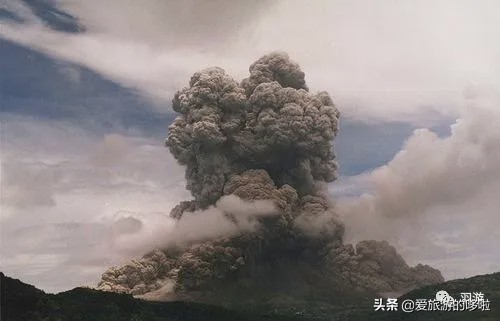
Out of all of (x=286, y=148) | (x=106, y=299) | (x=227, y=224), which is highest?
(x=286, y=148)

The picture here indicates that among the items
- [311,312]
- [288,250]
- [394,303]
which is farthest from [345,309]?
[394,303]

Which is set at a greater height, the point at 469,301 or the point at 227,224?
the point at 227,224

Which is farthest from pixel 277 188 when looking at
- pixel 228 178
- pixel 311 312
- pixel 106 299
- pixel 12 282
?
pixel 12 282

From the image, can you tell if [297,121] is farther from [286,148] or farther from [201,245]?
[201,245]

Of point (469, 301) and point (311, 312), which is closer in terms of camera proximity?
point (469, 301)

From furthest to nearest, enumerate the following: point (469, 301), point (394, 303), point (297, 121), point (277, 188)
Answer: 1. point (277, 188)
2. point (297, 121)
3. point (469, 301)
4. point (394, 303)

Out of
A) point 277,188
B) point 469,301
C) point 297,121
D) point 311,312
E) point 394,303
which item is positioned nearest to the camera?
point 394,303

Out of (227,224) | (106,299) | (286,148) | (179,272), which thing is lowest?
(106,299)

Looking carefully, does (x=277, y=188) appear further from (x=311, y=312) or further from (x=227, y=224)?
(x=311, y=312)

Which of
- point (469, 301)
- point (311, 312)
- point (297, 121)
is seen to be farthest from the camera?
point (311, 312)
